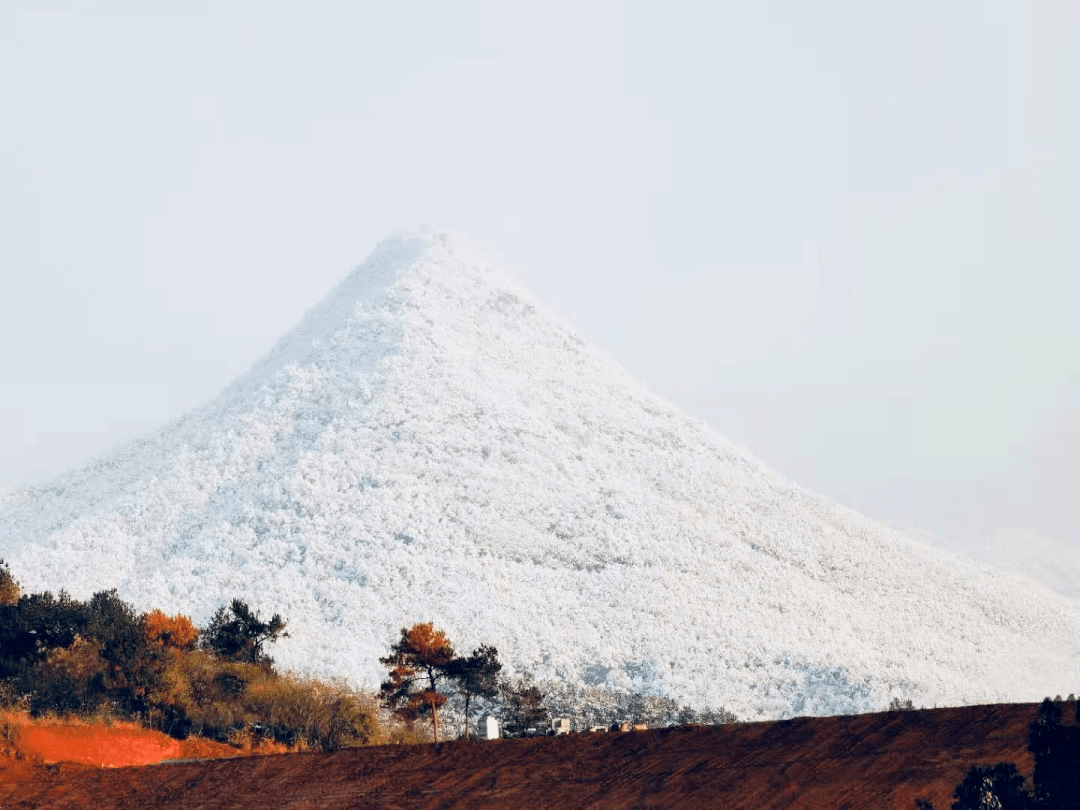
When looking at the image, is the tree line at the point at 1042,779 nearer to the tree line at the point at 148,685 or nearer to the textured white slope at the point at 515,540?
the tree line at the point at 148,685

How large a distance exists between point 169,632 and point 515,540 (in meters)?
25.1

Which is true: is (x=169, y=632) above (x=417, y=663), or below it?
above

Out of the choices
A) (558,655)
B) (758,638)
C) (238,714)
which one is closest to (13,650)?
(238,714)

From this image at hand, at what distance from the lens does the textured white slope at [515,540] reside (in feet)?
146

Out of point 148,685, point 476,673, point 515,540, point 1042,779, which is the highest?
point 515,540

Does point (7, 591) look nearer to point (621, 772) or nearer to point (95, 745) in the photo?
point (95, 745)

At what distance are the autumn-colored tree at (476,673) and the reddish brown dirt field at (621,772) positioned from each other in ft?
33.6

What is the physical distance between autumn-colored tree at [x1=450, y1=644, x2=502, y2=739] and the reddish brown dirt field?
10.3m

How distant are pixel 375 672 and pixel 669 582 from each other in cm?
1605

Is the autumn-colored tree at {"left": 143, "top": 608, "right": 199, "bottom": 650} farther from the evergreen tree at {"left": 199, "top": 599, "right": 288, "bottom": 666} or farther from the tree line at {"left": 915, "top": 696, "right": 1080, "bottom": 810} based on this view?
the tree line at {"left": 915, "top": 696, "right": 1080, "bottom": 810}

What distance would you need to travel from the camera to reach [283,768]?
653 inches

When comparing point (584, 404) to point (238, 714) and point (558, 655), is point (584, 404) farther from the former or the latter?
point (238, 714)

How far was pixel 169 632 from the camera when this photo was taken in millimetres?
29359

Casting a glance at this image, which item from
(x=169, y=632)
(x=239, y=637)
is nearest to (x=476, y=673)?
(x=169, y=632)
